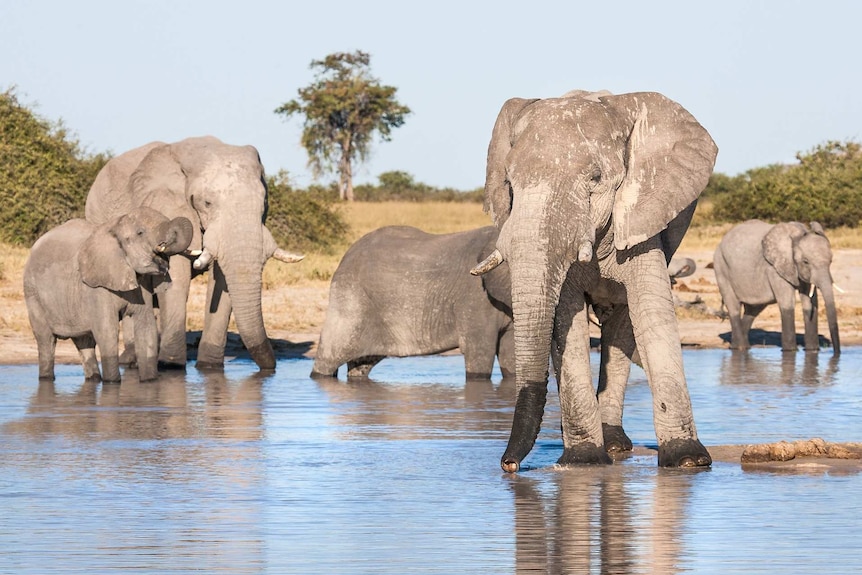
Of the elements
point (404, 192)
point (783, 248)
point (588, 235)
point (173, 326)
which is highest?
point (404, 192)

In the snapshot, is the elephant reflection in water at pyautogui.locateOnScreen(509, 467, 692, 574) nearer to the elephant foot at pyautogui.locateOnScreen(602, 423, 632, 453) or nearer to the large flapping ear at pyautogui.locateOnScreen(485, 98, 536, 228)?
the elephant foot at pyautogui.locateOnScreen(602, 423, 632, 453)

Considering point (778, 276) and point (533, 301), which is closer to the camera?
point (533, 301)

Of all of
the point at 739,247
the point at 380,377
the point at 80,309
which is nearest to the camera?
the point at 80,309

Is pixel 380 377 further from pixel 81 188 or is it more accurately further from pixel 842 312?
pixel 81 188

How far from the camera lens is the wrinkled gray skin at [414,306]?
12266 millimetres

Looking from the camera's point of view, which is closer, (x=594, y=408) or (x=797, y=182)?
(x=594, y=408)

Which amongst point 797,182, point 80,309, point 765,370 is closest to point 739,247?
point 765,370

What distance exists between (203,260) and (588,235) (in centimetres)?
654

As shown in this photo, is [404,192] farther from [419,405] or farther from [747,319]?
[419,405]

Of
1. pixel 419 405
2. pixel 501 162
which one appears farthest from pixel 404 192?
pixel 501 162

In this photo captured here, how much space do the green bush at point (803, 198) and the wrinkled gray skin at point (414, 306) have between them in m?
17.6

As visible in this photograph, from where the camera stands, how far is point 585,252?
6.96m

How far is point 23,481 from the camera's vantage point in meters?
7.23

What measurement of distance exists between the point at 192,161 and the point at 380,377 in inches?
94.5
